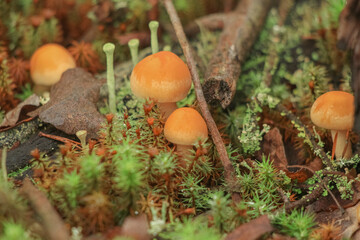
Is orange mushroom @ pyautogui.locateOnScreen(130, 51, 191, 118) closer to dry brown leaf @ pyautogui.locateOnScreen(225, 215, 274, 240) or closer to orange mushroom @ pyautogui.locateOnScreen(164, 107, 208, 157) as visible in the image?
orange mushroom @ pyautogui.locateOnScreen(164, 107, 208, 157)

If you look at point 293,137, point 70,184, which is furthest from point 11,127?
point 293,137

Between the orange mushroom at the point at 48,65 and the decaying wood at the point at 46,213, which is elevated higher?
the orange mushroom at the point at 48,65

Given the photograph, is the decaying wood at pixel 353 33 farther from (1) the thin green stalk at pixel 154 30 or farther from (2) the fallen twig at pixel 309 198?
(1) the thin green stalk at pixel 154 30

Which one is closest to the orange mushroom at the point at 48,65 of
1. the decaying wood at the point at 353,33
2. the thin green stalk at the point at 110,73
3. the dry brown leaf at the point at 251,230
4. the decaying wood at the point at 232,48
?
the thin green stalk at the point at 110,73

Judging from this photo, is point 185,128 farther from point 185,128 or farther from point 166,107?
point 166,107

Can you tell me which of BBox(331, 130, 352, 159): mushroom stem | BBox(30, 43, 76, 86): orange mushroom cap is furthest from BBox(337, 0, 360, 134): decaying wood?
BBox(30, 43, 76, 86): orange mushroom cap

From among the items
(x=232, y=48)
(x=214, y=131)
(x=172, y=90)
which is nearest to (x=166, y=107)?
(x=172, y=90)
